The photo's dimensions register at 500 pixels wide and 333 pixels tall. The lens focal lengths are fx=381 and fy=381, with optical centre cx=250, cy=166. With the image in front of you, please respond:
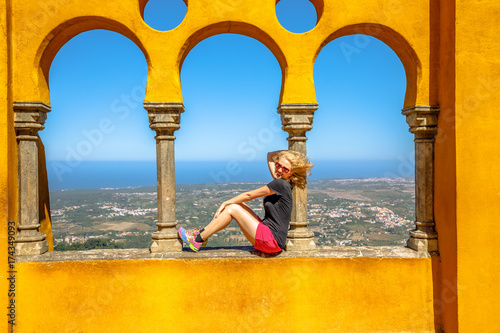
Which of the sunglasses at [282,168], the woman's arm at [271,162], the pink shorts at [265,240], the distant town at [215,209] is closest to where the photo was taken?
the pink shorts at [265,240]

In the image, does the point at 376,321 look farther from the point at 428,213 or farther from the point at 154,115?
the point at 154,115

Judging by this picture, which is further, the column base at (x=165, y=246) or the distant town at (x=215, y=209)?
the distant town at (x=215, y=209)

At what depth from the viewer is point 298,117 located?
4.62m

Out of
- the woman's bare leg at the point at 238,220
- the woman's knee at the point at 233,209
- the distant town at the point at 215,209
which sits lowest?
the distant town at the point at 215,209

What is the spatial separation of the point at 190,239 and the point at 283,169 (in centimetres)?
140

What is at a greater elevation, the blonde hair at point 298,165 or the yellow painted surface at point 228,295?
the blonde hair at point 298,165

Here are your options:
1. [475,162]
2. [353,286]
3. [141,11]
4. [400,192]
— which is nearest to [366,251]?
[353,286]

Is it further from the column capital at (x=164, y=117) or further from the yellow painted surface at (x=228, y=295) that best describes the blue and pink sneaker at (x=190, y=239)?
the column capital at (x=164, y=117)

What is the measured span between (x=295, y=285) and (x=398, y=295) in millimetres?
1259

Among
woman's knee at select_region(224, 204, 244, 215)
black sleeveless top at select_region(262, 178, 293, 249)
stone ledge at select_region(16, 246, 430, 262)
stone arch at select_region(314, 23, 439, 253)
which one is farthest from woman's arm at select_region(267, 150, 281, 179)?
stone arch at select_region(314, 23, 439, 253)

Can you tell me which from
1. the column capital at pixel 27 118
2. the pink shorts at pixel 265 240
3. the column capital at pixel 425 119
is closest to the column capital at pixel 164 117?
the column capital at pixel 27 118

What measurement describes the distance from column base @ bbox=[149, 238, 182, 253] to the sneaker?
11cm

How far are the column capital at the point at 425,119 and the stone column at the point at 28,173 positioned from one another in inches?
177

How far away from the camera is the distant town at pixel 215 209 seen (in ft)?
36.4
